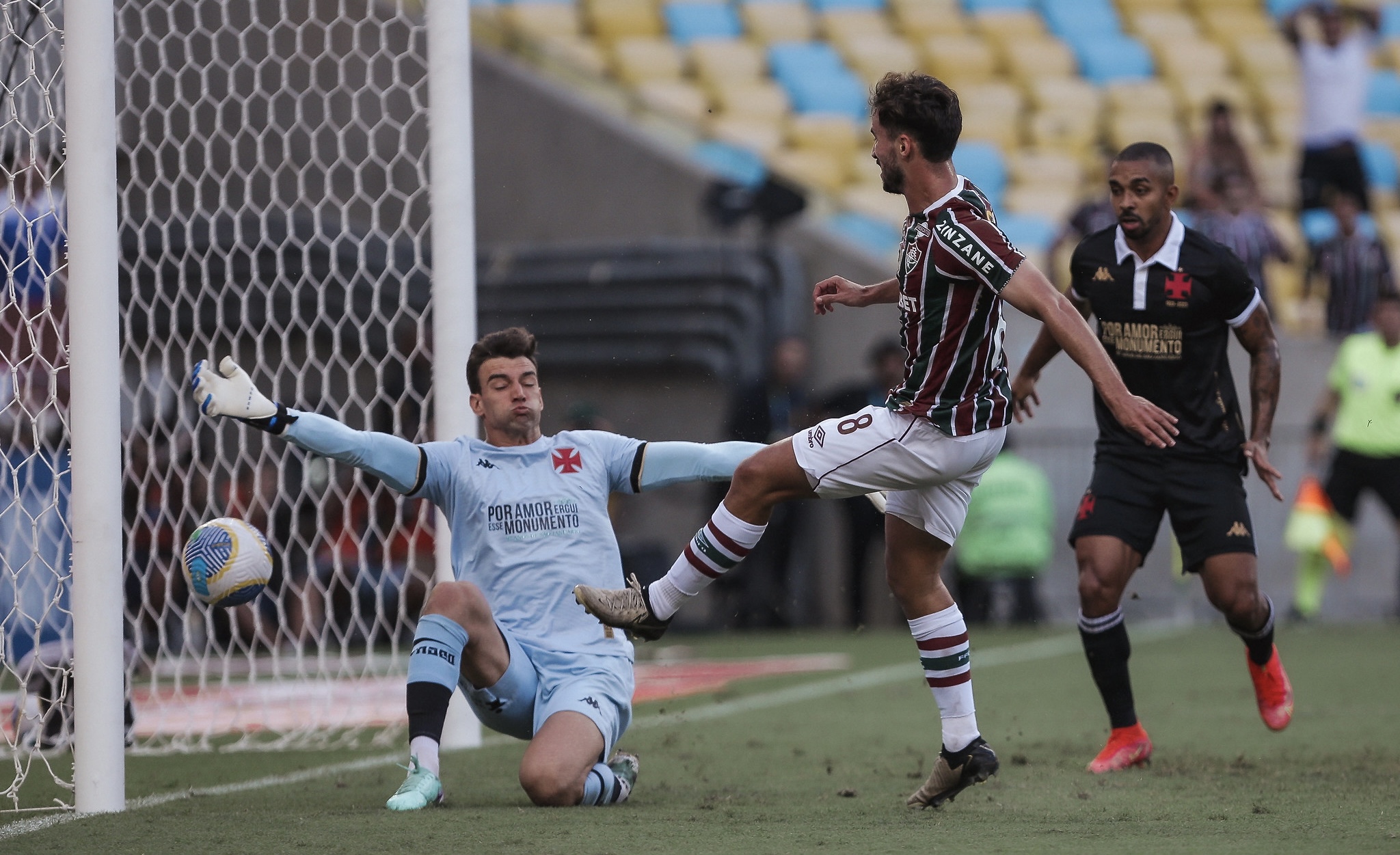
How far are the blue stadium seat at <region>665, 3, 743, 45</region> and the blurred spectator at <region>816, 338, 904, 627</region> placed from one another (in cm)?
547

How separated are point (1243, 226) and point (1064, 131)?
4.12m

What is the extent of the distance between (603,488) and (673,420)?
325 inches

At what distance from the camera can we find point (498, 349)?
527 centimetres

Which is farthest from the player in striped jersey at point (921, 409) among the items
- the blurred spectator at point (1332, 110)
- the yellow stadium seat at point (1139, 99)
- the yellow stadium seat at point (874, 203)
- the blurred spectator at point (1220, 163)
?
the yellow stadium seat at point (1139, 99)

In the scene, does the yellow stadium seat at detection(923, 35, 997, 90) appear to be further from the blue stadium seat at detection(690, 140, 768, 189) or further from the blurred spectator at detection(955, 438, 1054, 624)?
the blurred spectator at detection(955, 438, 1054, 624)

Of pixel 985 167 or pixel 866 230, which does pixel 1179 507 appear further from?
pixel 985 167

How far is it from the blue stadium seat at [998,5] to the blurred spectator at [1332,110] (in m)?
3.81

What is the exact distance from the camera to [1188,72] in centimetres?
1872

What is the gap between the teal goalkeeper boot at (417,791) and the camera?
15.9ft

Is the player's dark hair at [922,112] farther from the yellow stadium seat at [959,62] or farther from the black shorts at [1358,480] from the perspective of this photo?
the yellow stadium seat at [959,62]

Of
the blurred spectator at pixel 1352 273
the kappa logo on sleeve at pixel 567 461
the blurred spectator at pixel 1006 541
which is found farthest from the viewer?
the blurred spectator at pixel 1352 273

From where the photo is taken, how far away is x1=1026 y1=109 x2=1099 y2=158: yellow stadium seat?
690 inches

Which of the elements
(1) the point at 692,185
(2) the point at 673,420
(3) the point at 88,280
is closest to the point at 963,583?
(2) the point at 673,420

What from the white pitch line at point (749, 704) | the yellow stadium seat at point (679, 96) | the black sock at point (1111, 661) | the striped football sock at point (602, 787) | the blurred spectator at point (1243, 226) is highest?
the yellow stadium seat at point (679, 96)
